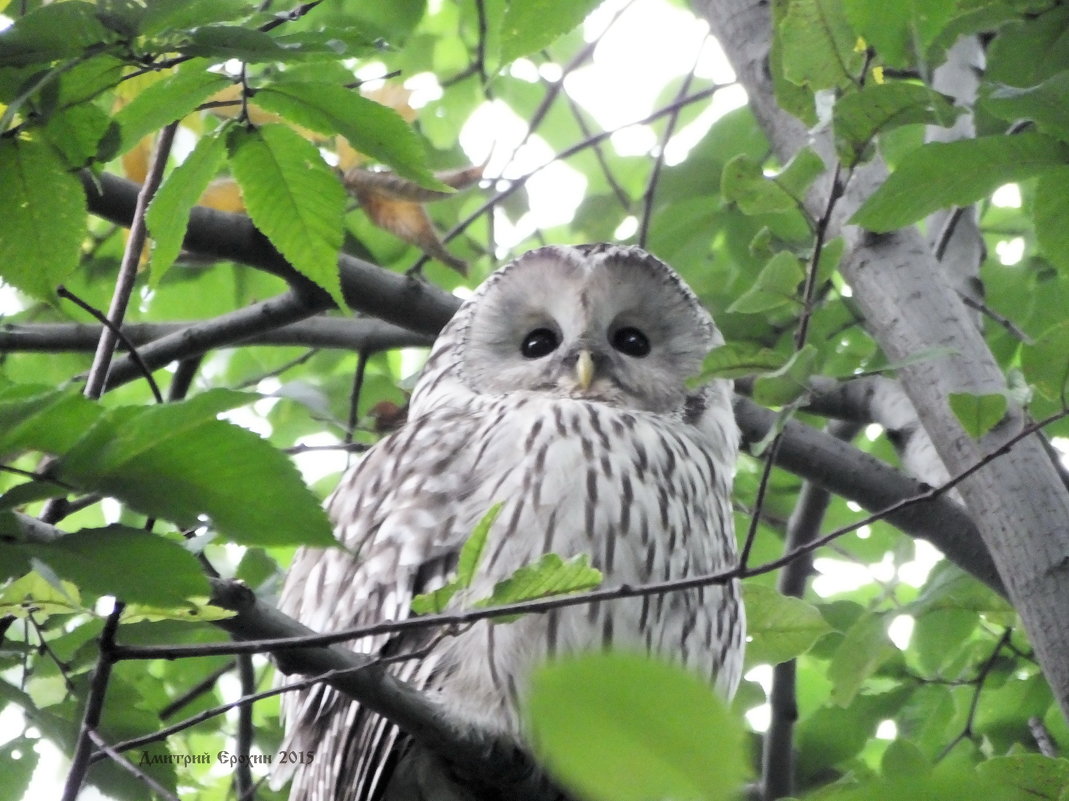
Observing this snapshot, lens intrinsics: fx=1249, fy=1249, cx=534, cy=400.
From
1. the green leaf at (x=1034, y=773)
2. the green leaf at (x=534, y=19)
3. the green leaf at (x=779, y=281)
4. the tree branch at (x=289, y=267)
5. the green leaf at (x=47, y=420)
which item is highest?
the tree branch at (x=289, y=267)

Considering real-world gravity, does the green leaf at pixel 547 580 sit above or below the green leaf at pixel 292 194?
below

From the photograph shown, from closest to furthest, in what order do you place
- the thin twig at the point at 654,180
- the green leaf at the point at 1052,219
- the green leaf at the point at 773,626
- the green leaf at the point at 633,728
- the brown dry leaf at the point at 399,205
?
the green leaf at the point at 633,728
the green leaf at the point at 1052,219
the green leaf at the point at 773,626
the brown dry leaf at the point at 399,205
the thin twig at the point at 654,180

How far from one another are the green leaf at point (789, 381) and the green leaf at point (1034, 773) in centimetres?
50

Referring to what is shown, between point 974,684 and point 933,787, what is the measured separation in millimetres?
2667

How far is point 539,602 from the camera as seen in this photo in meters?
1.36

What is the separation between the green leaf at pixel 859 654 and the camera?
251 centimetres

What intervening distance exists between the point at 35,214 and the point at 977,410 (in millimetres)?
1197

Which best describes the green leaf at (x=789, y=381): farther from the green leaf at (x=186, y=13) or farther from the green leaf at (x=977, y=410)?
the green leaf at (x=186, y=13)

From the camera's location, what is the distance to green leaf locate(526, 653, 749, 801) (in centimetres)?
59

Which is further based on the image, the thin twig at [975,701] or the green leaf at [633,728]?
the thin twig at [975,701]

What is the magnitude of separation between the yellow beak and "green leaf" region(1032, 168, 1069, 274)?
1.33 meters

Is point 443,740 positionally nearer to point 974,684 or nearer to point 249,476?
point 249,476

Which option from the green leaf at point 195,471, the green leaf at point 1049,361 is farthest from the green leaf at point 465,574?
the green leaf at point 1049,361

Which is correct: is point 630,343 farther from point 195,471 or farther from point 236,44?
point 195,471
